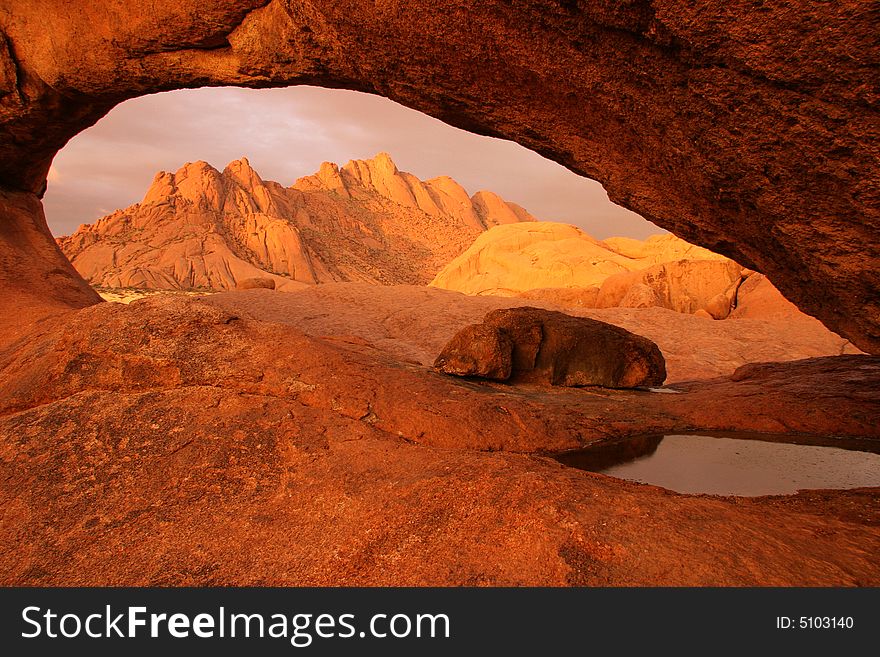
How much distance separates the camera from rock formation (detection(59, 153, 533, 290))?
47.4m

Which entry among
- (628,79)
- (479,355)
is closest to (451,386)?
(479,355)

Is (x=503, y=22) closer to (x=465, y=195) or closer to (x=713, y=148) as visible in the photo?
(x=713, y=148)

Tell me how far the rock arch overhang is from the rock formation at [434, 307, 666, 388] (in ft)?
11.5

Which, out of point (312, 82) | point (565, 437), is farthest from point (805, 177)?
point (312, 82)

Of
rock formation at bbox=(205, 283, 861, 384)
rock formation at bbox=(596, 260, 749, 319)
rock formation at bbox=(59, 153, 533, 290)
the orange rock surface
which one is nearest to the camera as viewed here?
the orange rock surface

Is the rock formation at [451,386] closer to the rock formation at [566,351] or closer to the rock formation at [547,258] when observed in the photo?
the rock formation at [566,351]

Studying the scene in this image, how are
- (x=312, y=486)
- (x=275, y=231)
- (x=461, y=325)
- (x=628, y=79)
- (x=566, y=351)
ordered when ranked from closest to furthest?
(x=312, y=486)
(x=628, y=79)
(x=566, y=351)
(x=461, y=325)
(x=275, y=231)

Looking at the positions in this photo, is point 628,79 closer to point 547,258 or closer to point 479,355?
point 479,355

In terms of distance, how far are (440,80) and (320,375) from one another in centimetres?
315

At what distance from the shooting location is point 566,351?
26.8 ft

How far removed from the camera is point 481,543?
230 cm

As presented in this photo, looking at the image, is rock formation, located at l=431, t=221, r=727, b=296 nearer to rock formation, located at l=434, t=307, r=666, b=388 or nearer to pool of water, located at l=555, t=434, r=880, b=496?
rock formation, located at l=434, t=307, r=666, b=388

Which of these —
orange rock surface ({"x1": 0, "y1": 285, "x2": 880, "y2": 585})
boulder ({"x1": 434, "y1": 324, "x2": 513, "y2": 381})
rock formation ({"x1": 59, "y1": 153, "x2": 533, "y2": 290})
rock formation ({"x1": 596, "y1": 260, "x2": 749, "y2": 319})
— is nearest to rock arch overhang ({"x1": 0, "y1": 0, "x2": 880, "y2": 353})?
orange rock surface ({"x1": 0, "y1": 285, "x2": 880, "y2": 585})

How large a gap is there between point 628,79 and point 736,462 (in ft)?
12.0
